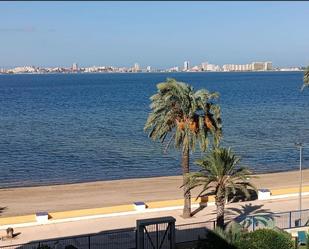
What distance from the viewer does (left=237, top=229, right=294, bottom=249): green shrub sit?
20703 mm

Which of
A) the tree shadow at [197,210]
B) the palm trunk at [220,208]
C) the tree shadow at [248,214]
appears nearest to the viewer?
the palm trunk at [220,208]

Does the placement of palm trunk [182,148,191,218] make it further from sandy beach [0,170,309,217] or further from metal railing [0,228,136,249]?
sandy beach [0,170,309,217]

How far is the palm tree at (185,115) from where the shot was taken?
29.4m

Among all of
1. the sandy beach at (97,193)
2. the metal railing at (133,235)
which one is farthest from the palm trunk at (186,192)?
the sandy beach at (97,193)

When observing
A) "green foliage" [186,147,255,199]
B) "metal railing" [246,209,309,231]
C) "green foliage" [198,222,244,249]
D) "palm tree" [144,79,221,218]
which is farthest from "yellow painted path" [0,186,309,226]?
"green foliage" [198,222,244,249]

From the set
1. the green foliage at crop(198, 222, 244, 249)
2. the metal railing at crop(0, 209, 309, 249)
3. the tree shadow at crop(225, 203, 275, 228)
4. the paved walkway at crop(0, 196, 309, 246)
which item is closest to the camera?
the green foliage at crop(198, 222, 244, 249)

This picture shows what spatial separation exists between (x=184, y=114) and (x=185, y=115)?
0.08 metres

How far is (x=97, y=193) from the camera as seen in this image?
42.4 metres

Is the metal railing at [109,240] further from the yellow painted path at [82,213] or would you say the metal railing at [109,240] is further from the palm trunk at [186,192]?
the yellow painted path at [82,213]

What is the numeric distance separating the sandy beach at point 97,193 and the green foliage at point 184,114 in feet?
35.1

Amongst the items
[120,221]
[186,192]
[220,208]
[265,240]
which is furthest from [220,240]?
[120,221]

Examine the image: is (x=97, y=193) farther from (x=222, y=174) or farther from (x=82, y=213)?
(x=222, y=174)

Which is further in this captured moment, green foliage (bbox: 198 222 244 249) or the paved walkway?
the paved walkway

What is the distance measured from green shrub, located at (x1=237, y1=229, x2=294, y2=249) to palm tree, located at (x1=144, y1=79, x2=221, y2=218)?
8.64 m
